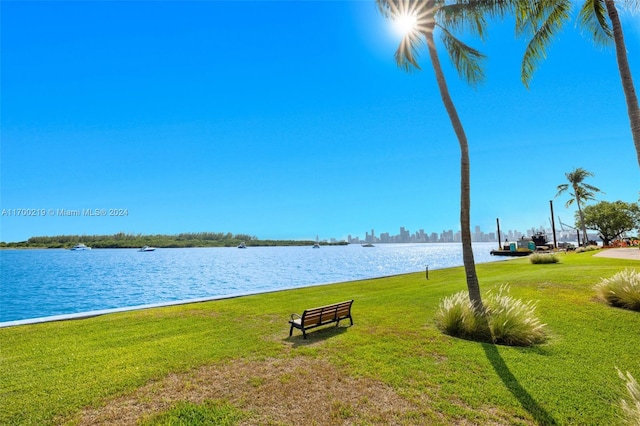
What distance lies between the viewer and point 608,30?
9227 millimetres

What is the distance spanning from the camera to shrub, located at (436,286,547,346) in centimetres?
728

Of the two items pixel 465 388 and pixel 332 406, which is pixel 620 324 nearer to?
pixel 465 388

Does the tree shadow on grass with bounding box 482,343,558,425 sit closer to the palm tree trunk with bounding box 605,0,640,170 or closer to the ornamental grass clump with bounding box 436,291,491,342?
the ornamental grass clump with bounding box 436,291,491,342

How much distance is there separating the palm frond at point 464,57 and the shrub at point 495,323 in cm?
701

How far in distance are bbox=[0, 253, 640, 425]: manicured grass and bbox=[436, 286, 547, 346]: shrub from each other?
359 millimetres

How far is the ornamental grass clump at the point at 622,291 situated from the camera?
920 centimetres

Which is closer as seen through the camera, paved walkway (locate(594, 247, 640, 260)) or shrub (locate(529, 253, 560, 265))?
paved walkway (locate(594, 247, 640, 260))

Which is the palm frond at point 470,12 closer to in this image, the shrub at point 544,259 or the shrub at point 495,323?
the shrub at point 495,323

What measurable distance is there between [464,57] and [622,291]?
8.80 m

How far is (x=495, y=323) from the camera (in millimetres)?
7539

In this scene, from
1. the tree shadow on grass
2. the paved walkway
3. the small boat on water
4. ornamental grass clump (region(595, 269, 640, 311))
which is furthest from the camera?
the small boat on water

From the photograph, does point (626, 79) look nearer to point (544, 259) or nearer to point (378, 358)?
point (378, 358)

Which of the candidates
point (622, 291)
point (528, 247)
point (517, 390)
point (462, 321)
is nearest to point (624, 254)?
point (622, 291)

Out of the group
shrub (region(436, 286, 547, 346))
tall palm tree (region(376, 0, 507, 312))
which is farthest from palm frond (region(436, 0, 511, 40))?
shrub (region(436, 286, 547, 346))
